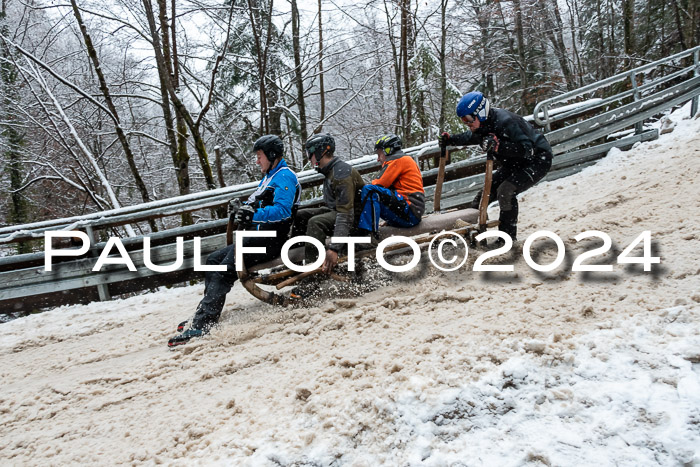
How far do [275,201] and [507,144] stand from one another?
8.93 ft

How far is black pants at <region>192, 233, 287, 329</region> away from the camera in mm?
4566

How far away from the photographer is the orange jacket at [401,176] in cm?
516

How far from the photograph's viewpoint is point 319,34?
1389 cm

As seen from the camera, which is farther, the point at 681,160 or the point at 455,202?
the point at 455,202

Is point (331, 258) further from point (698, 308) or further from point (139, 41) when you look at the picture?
point (139, 41)

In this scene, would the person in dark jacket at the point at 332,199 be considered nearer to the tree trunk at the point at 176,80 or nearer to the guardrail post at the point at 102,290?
the guardrail post at the point at 102,290

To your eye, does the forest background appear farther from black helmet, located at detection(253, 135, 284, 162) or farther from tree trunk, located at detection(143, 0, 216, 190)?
black helmet, located at detection(253, 135, 284, 162)

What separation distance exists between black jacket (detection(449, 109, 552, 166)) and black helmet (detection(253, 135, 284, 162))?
216cm

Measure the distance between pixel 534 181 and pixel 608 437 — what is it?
374 centimetres

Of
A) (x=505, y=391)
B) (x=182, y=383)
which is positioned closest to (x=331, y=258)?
(x=182, y=383)

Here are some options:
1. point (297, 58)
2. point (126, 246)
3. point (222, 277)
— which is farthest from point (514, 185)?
point (297, 58)

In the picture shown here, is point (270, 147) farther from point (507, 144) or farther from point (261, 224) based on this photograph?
point (507, 144)

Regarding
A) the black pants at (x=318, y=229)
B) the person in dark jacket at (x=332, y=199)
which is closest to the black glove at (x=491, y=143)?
the person in dark jacket at (x=332, y=199)

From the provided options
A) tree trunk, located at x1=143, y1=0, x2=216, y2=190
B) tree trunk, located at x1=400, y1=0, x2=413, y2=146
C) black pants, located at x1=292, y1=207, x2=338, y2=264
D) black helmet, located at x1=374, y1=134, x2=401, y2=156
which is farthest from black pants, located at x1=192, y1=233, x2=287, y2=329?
tree trunk, located at x1=400, y1=0, x2=413, y2=146
